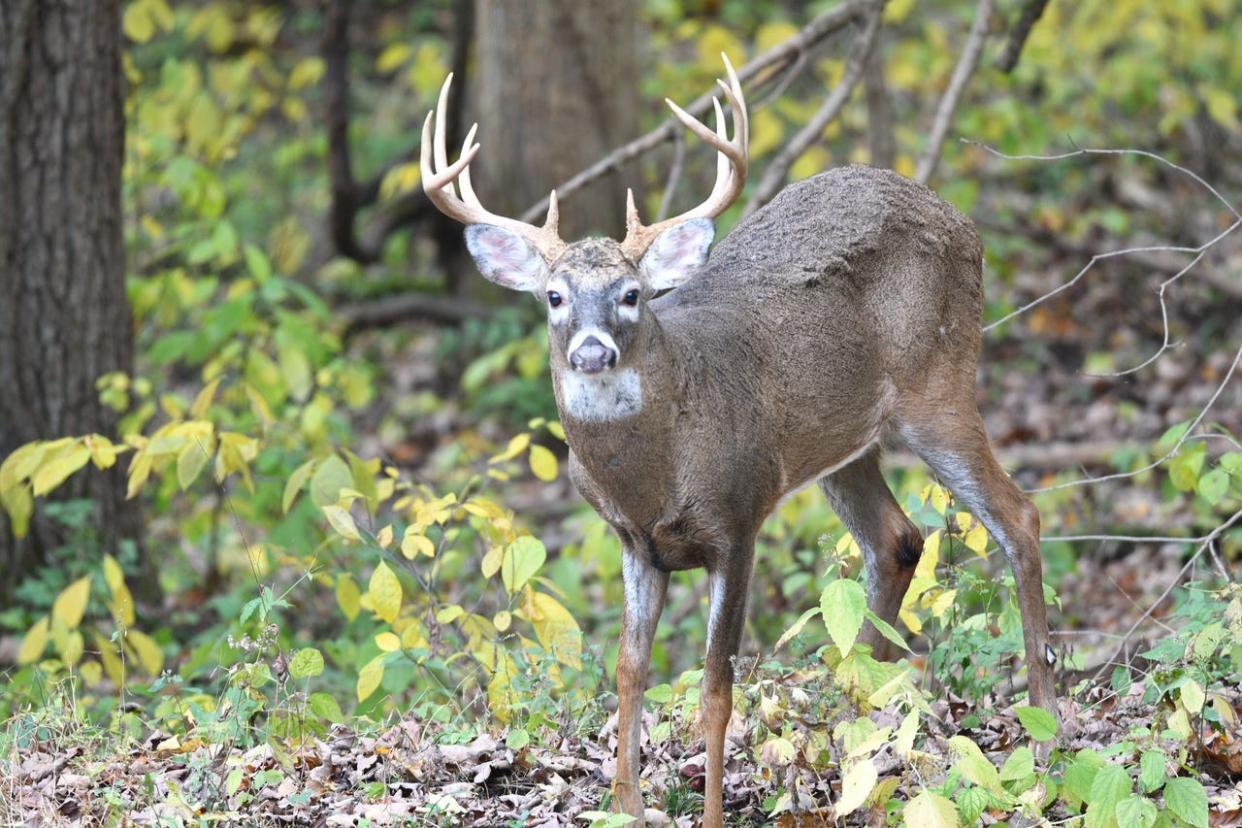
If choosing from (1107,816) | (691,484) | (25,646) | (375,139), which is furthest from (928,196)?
(375,139)

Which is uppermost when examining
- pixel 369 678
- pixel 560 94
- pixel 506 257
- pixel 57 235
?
pixel 560 94

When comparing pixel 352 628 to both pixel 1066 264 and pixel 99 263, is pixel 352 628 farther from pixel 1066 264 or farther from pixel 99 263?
pixel 1066 264

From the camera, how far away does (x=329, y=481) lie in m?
5.86

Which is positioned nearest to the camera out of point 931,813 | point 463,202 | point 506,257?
point 931,813

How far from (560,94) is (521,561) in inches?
220

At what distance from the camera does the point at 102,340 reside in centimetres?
763

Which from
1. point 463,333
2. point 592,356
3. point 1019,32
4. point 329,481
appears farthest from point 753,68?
point 463,333

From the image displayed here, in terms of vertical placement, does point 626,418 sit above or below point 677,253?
below

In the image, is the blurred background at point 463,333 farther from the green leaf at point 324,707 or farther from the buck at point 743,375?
the buck at point 743,375

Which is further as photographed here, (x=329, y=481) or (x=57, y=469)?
(x=57, y=469)

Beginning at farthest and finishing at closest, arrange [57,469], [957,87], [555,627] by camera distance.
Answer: [957,87], [57,469], [555,627]

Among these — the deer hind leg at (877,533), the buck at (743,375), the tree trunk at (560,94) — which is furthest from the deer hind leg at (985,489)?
the tree trunk at (560,94)

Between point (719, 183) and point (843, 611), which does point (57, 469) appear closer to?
point (719, 183)

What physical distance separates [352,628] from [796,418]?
129 inches
